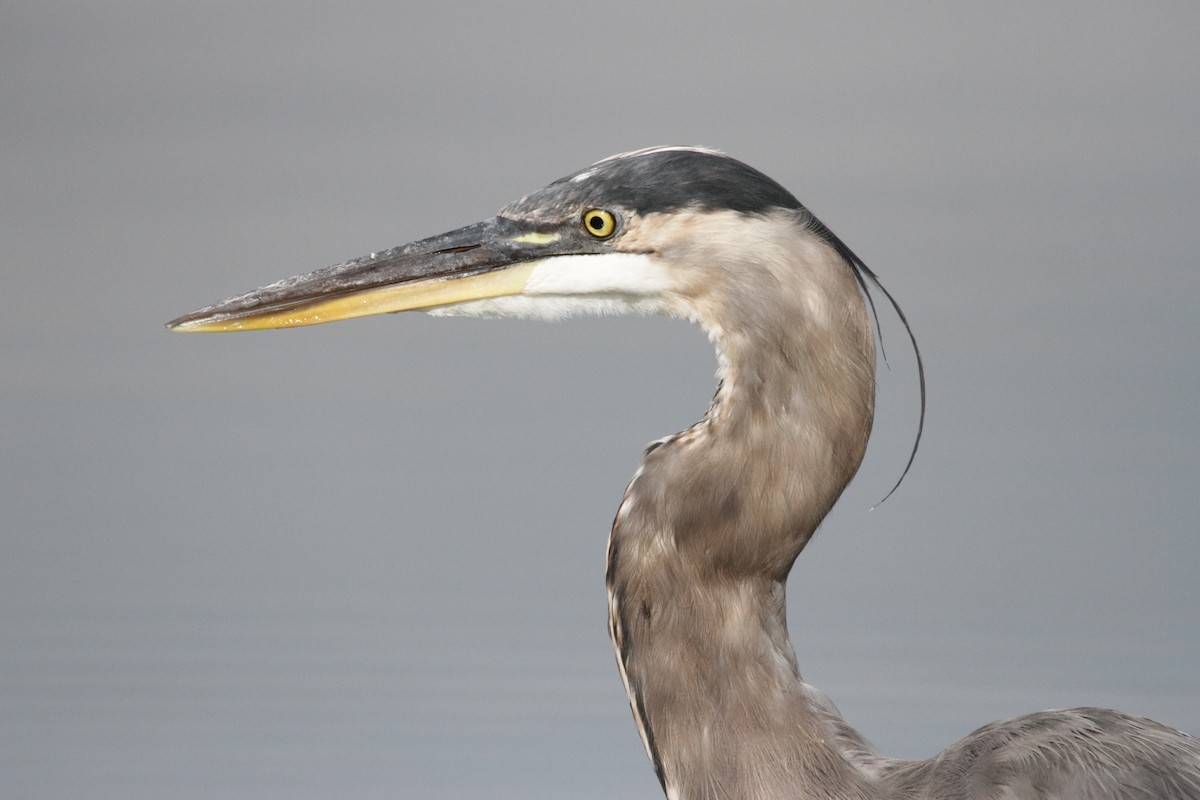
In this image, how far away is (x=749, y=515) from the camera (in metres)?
2.39

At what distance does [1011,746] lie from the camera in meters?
2.35

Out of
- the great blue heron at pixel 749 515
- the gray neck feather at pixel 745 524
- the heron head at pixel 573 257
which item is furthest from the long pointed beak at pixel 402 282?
the gray neck feather at pixel 745 524

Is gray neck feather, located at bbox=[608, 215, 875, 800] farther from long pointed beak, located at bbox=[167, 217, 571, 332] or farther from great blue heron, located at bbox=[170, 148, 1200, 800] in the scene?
long pointed beak, located at bbox=[167, 217, 571, 332]

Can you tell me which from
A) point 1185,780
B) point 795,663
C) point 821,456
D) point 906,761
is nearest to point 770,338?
point 821,456

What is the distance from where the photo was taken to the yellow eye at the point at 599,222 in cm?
251

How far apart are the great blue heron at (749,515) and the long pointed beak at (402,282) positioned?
163 millimetres

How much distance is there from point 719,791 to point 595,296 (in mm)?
790

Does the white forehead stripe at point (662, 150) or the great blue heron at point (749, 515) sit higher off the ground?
the white forehead stripe at point (662, 150)

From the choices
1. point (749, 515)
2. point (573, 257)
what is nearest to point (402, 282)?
point (573, 257)

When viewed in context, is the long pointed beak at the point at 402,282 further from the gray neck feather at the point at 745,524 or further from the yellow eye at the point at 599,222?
the gray neck feather at the point at 745,524

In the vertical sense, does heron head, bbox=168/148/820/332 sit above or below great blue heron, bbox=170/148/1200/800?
above

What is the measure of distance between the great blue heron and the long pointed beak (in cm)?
16

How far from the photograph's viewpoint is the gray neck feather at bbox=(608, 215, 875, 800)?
2.38 m

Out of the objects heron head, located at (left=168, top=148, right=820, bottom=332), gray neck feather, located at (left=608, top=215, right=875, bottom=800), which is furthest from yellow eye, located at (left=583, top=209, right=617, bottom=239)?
gray neck feather, located at (left=608, top=215, right=875, bottom=800)
